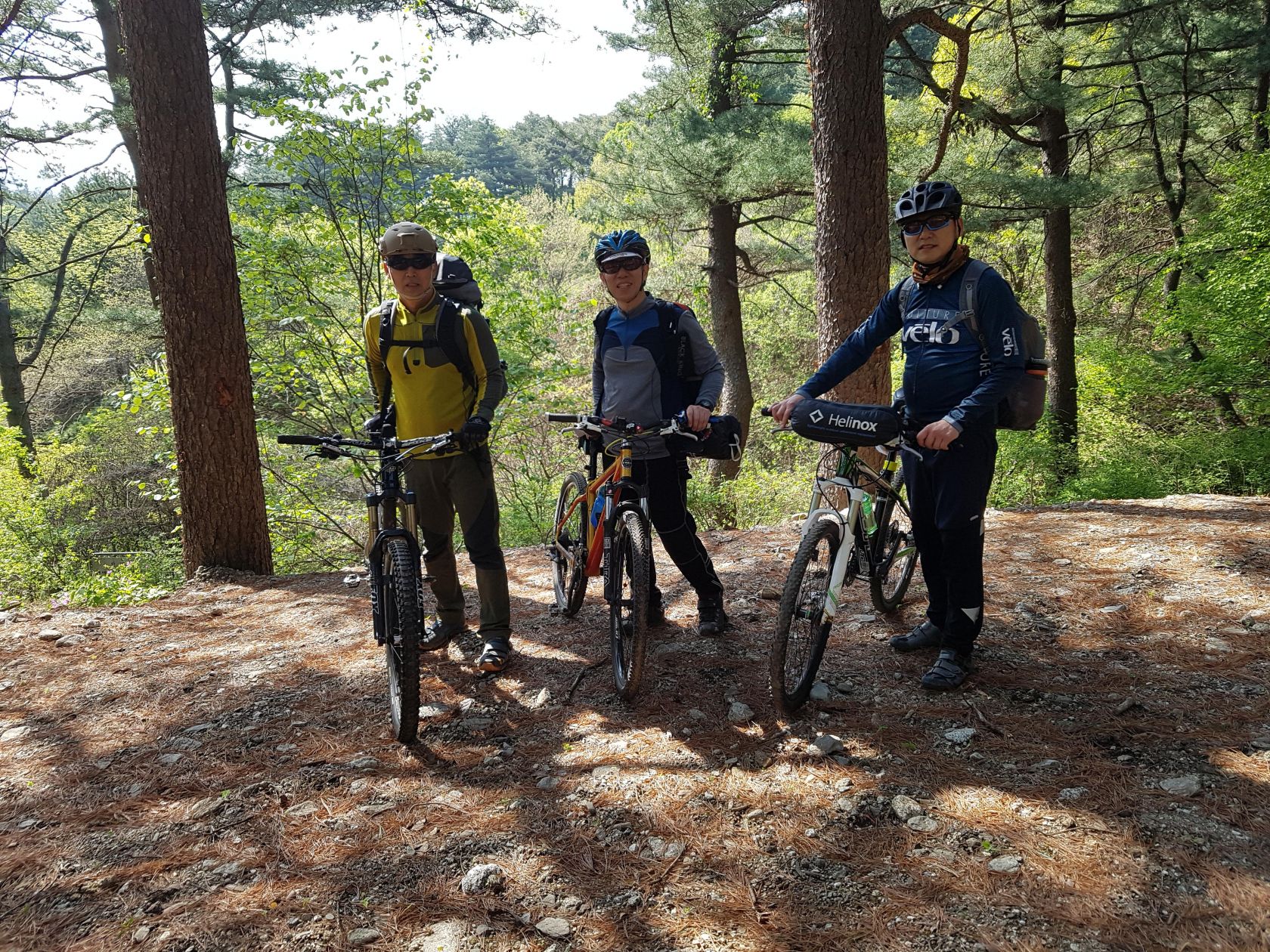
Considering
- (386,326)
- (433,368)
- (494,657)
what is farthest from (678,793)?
(386,326)

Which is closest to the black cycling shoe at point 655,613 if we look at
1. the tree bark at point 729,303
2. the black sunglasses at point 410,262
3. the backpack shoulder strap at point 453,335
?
the backpack shoulder strap at point 453,335

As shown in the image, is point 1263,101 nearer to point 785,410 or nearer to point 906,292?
point 906,292

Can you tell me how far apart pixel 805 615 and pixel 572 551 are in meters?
1.73

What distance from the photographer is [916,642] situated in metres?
3.69

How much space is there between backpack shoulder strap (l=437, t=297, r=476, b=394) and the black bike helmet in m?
2.10

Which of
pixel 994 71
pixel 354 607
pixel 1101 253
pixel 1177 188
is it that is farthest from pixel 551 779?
pixel 1101 253

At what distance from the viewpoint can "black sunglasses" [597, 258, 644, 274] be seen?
12.1 ft

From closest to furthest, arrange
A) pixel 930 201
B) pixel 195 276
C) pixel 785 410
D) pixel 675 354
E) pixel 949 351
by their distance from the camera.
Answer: pixel 930 201 → pixel 949 351 → pixel 785 410 → pixel 675 354 → pixel 195 276

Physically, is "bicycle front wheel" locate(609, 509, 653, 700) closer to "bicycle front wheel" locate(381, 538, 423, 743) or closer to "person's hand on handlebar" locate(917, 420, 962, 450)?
"bicycle front wheel" locate(381, 538, 423, 743)

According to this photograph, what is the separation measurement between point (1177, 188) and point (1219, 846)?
14.4 metres

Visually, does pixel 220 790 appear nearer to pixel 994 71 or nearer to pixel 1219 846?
pixel 1219 846

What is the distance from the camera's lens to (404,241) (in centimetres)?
352

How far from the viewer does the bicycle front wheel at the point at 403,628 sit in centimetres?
311

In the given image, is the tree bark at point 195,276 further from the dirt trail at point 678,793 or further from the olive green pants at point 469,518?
the olive green pants at point 469,518
